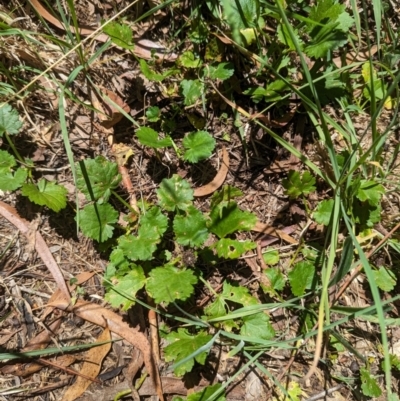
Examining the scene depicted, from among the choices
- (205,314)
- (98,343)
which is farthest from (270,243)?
(98,343)

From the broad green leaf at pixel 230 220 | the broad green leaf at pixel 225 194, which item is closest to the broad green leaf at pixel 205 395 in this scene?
the broad green leaf at pixel 230 220

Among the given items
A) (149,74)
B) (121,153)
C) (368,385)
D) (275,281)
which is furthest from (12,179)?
(368,385)

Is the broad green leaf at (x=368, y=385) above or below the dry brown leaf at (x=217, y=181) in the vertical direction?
below

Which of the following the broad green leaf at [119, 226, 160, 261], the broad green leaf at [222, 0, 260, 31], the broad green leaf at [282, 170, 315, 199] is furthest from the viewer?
the broad green leaf at [282, 170, 315, 199]

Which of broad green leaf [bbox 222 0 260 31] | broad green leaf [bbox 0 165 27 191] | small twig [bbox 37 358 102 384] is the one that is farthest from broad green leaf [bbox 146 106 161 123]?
small twig [bbox 37 358 102 384]

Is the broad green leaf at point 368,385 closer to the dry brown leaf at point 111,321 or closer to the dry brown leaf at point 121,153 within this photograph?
the dry brown leaf at point 111,321

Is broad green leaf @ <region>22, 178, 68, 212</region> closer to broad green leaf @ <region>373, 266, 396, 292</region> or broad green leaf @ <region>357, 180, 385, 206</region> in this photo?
broad green leaf @ <region>357, 180, 385, 206</region>
